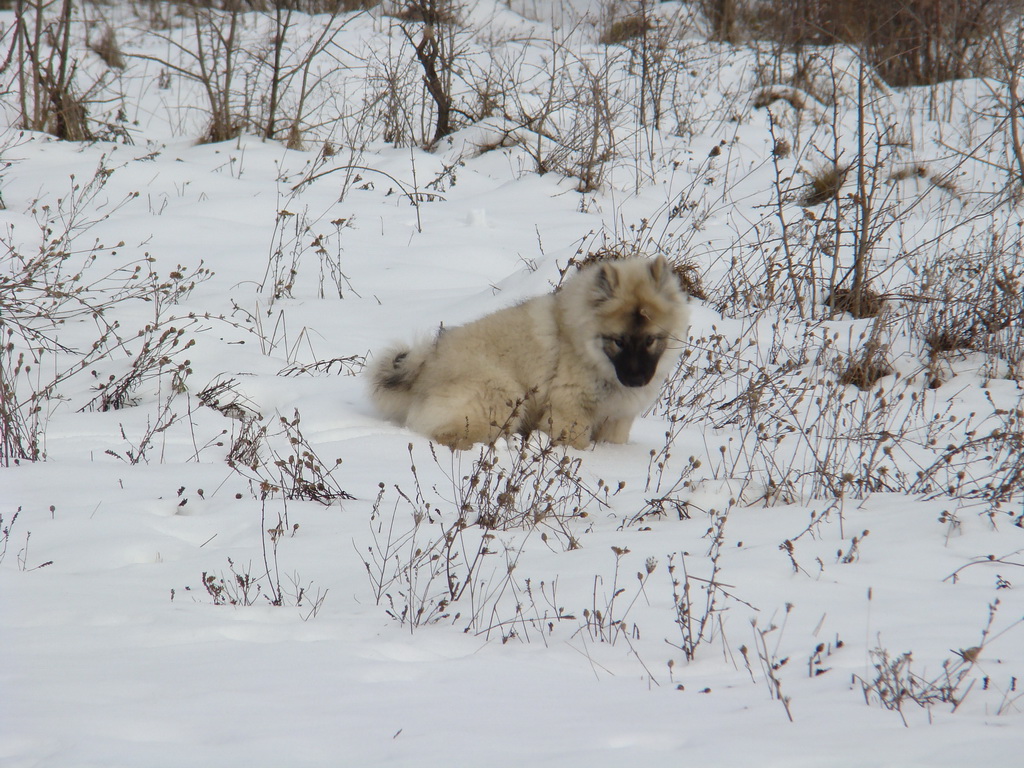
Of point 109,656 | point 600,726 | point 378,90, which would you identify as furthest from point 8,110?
point 600,726

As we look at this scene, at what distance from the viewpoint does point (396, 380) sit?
5535 mm

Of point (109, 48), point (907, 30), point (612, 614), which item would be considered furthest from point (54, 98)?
point (907, 30)

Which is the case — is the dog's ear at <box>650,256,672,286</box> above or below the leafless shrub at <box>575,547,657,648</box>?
above

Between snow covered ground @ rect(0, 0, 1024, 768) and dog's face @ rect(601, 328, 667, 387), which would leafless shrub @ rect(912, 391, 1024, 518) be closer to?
snow covered ground @ rect(0, 0, 1024, 768)

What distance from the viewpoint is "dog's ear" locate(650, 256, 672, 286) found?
550 centimetres

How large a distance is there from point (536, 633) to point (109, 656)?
1.19 metres

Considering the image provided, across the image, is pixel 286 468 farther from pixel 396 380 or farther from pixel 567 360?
pixel 567 360

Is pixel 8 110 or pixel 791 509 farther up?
pixel 8 110

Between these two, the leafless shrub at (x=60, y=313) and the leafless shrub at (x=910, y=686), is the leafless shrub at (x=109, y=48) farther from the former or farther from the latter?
the leafless shrub at (x=910, y=686)

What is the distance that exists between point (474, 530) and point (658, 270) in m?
2.47

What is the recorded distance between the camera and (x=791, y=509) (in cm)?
385

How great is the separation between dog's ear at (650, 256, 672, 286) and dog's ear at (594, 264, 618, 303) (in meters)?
0.24

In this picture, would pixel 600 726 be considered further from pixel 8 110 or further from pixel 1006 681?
pixel 8 110

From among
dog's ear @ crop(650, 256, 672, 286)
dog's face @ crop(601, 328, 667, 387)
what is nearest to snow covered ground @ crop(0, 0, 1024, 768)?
dog's face @ crop(601, 328, 667, 387)
